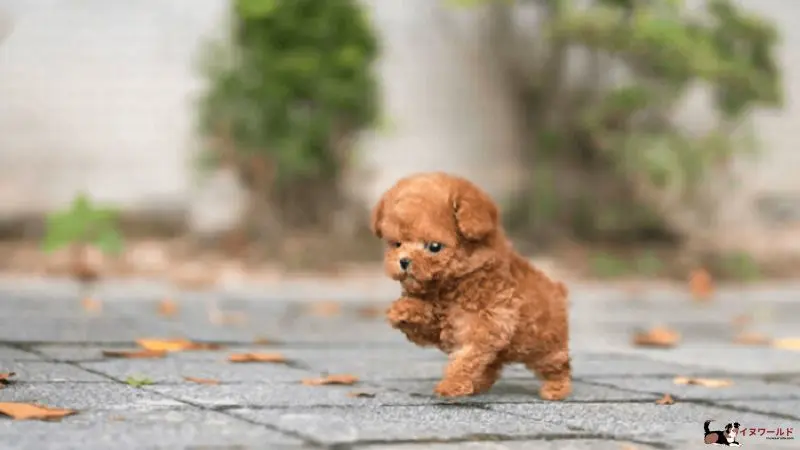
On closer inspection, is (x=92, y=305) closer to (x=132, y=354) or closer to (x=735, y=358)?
(x=132, y=354)

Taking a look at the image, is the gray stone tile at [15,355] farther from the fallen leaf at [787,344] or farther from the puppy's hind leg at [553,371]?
the fallen leaf at [787,344]

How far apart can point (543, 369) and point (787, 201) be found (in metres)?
7.23

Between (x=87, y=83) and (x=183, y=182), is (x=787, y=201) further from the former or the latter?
(x=87, y=83)

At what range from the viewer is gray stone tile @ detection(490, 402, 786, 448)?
3.14 metres

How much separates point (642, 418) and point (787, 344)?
275 centimetres

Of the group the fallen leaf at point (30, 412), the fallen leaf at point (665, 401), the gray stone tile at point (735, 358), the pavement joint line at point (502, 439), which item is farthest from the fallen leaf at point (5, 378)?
the gray stone tile at point (735, 358)

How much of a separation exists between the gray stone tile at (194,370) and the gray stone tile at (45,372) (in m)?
0.07

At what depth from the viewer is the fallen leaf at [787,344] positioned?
582 cm

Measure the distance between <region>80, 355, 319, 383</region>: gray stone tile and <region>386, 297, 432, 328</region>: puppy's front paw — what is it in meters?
0.50

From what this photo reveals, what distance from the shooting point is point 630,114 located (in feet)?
32.1

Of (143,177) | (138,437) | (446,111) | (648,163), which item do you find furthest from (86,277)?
(138,437)

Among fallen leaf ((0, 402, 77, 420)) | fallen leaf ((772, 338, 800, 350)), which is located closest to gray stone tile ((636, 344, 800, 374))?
fallen leaf ((772, 338, 800, 350))

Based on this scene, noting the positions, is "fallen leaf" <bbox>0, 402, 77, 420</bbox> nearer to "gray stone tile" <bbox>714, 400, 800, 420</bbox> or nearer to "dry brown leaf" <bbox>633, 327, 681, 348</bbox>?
"gray stone tile" <bbox>714, 400, 800, 420</bbox>

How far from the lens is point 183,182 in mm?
9156
